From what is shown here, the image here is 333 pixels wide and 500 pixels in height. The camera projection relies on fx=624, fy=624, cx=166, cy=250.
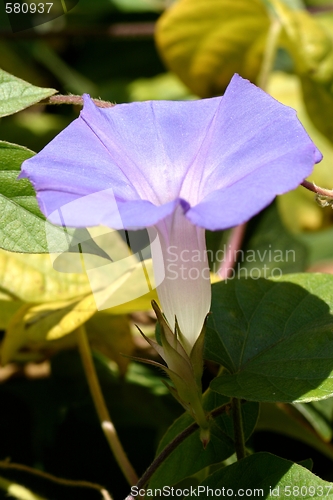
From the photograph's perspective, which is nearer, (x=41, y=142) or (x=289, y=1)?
(x=41, y=142)

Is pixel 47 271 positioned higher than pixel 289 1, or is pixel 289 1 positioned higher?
pixel 289 1

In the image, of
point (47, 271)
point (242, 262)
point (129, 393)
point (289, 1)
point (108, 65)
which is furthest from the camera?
point (108, 65)

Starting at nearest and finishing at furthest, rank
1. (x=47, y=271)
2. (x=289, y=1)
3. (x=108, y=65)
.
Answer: (x=47, y=271), (x=289, y=1), (x=108, y=65)

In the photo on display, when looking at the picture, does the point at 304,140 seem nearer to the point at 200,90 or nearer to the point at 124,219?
the point at 124,219

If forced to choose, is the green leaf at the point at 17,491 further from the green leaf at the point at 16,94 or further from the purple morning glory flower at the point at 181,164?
the green leaf at the point at 16,94

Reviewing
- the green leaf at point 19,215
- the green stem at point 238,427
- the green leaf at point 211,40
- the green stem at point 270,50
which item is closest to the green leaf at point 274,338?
the green stem at point 238,427

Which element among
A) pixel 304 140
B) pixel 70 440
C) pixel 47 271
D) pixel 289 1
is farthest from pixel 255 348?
pixel 289 1
